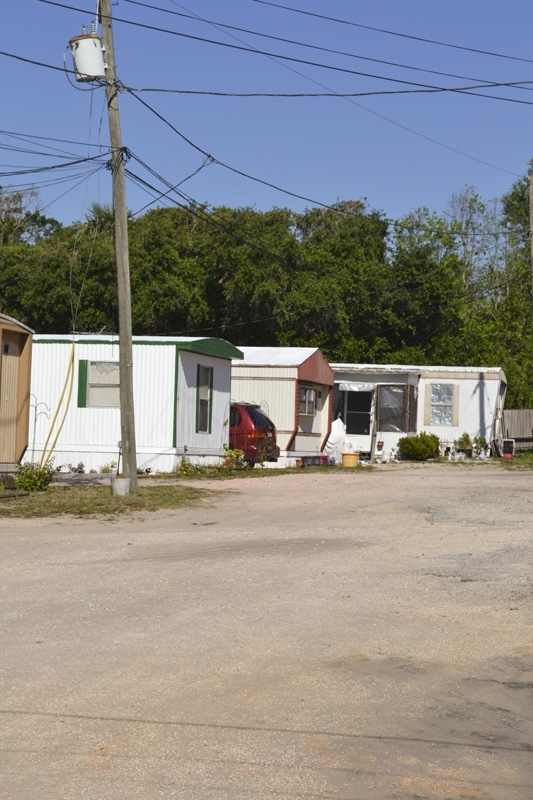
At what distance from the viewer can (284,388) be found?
→ 92.9ft

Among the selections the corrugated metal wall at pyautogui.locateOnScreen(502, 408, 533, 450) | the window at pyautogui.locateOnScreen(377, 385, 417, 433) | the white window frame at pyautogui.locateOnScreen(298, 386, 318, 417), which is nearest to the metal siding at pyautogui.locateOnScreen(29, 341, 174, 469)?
the white window frame at pyautogui.locateOnScreen(298, 386, 318, 417)

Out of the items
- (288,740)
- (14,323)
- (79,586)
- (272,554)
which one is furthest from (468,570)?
(14,323)

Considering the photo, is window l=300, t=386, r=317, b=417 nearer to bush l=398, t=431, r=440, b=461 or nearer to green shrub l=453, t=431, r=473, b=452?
bush l=398, t=431, r=440, b=461

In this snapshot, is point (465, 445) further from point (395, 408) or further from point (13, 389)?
point (13, 389)

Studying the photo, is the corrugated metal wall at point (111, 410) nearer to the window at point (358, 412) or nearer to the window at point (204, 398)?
the window at point (204, 398)

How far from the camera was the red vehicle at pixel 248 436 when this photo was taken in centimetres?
2614

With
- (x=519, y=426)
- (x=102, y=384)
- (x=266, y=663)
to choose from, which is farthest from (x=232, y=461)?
(x=266, y=663)

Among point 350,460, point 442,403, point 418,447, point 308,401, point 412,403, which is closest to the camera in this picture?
point 350,460

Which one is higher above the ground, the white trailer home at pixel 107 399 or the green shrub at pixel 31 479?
the white trailer home at pixel 107 399

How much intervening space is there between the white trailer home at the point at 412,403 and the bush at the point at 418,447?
771mm

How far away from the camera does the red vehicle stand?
85.8 ft

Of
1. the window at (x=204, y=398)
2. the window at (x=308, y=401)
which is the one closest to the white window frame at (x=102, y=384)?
the window at (x=204, y=398)

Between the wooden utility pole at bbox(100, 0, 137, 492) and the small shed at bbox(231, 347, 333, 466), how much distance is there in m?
10.3

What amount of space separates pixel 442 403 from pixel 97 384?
1427 centimetres
